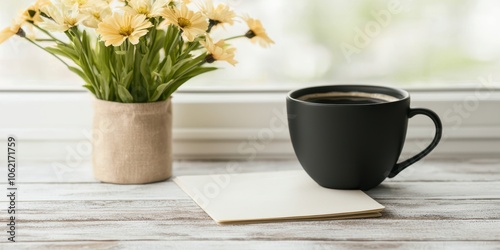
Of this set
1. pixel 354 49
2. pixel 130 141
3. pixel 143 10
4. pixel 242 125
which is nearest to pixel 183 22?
pixel 143 10

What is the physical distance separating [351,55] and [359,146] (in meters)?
0.35

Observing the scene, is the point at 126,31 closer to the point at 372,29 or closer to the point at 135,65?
the point at 135,65

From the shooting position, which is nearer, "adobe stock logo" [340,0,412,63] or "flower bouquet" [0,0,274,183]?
"flower bouquet" [0,0,274,183]

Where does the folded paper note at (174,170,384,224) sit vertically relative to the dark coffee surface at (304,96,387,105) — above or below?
below

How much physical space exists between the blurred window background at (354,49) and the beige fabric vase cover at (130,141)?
0.73ft

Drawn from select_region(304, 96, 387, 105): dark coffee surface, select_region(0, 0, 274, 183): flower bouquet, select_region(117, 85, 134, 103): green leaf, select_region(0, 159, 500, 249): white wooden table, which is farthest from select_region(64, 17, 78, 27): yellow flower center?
select_region(304, 96, 387, 105): dark coffee surface

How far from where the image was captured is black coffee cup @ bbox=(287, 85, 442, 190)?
93 centimetres

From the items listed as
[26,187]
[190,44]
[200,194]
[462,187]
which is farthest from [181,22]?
[462,187]

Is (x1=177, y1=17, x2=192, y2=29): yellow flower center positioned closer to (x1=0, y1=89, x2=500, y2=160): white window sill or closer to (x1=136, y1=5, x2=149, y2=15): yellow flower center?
(x1=136, y1=5, x2=149, y2=15): yellow flower center

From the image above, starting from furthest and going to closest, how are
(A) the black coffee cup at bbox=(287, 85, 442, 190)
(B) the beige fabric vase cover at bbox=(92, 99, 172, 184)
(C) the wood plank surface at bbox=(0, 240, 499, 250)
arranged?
(B) the beige fabric vase cover at bbox=(92, 99, 172, 184), (A) the black coffee cup at bbox=(287, 85, 442, 190), (C) the wood plank surface at bbox=(0, 240, 499, 250)

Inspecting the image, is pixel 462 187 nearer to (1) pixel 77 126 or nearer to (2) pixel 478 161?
(2) pixel 478 161

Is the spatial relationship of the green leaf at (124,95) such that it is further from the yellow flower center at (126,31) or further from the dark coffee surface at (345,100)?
the dark coffee surface at (345,100)

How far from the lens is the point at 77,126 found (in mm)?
1207

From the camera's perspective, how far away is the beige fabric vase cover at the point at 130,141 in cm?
103
